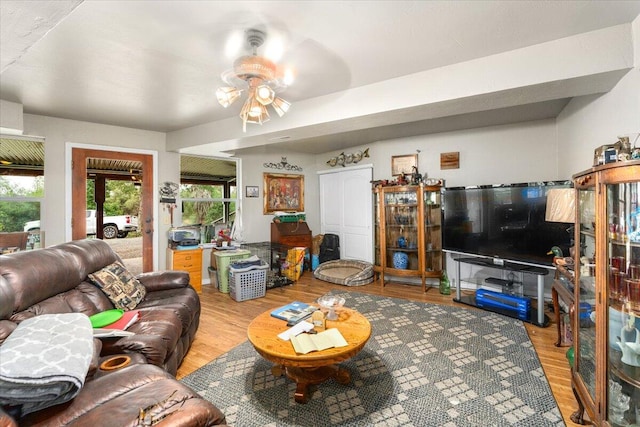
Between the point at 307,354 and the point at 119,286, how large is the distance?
5.93 feet

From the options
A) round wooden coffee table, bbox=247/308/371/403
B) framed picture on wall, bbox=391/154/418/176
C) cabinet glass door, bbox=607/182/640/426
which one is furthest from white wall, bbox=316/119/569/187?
round wooden coffee table, bbox=247/308/371/403

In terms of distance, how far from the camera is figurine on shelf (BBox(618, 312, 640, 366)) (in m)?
1.40

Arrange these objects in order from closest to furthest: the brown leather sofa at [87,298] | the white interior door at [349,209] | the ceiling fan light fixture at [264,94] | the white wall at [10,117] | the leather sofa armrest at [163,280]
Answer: the brown leather sofa at [87,298] → the ceiling fan light fixture at [264,94] → the leather sofa armrest at [163,280] → the white wall at [10,117] → the white interior door at [349,209]

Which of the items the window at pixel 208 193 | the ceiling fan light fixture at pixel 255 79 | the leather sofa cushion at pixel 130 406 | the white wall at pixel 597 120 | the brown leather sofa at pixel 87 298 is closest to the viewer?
the leather sofa cushion at pixel 130 406

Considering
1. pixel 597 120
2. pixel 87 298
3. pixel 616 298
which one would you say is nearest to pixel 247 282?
pixel 87 298

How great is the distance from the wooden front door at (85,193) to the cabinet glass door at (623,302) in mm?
4915

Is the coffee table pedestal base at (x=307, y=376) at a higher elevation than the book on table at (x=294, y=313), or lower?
→ lower

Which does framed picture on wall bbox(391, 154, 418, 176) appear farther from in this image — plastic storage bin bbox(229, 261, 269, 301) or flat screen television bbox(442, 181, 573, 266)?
plastic storage bin bbox(229, 261, 269, 301)

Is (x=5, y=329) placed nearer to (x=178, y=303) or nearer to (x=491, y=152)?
(x=178, y=303)

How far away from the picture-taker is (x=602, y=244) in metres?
1.43

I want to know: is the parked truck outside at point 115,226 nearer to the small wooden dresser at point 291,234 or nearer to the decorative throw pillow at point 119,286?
the small wooden dresser at point 291,234

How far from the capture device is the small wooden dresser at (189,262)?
416cm

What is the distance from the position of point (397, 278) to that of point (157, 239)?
3.85 metres

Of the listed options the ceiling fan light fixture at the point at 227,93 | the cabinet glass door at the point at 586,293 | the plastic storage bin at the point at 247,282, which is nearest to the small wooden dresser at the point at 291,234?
the plastic storage bin at the point at 247,282
